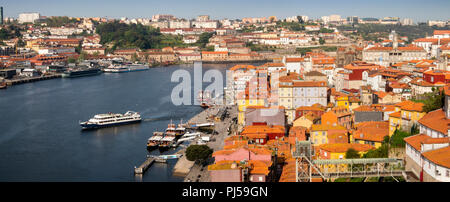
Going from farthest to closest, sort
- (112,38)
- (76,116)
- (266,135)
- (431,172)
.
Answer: (112,38) < (76,116) < (266,135) < (431,172)

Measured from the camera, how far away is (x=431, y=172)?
8.53 feet

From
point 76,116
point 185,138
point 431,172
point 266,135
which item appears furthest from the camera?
point 76,116

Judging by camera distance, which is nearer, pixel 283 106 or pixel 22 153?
pixel 22 153

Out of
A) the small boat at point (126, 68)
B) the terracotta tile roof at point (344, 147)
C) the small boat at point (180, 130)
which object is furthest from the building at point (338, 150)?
the small boat at point (126, 68)

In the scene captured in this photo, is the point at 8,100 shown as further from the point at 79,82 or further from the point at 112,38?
the point at 112,38

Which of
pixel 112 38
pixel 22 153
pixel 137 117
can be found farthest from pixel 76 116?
pixel 112 38

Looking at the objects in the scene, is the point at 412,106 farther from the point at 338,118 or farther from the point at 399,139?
the point at 338,118

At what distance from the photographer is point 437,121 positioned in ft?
11.4

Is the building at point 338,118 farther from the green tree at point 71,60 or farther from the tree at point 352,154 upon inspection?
the green tree at point 71,60

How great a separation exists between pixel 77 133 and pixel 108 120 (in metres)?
0.63

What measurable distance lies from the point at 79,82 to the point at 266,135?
1094cm

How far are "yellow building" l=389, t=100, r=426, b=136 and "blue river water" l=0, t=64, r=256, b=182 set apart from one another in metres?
2.25
